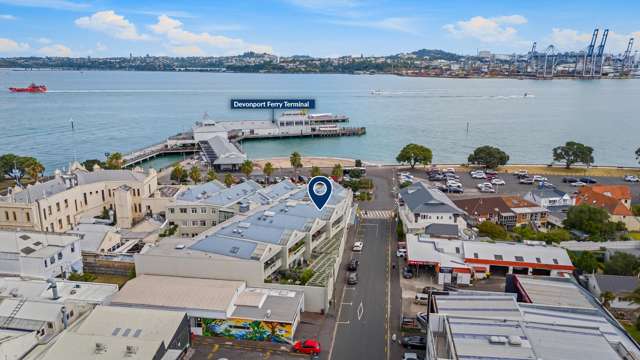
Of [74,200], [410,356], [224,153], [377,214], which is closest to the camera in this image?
[410,356]

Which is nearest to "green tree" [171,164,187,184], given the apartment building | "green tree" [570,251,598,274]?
the apartment building

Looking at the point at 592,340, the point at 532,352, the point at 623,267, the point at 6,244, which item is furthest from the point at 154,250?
the point at 623,267

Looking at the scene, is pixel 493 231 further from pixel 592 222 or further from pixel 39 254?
pixel 39 254

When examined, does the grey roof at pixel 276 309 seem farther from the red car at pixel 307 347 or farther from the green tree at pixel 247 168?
the green tree at pixel 247 168

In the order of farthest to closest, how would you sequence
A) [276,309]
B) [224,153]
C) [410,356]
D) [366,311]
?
[224,153] → [366,311] → [276,309] → [410,356]

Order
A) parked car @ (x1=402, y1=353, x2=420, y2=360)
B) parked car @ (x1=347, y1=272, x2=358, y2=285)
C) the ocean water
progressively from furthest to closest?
the ocean water
parked car @ (x1=347, y1=272, x2=358, y2=285)
parked car @ (x1=402, y1=353, x2=420, y2=360)

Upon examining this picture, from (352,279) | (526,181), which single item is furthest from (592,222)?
(352,279)

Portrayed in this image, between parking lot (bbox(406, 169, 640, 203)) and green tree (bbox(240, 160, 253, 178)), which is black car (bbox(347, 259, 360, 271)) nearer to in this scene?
parking lot (bbox(406, 169, 640, 203))
